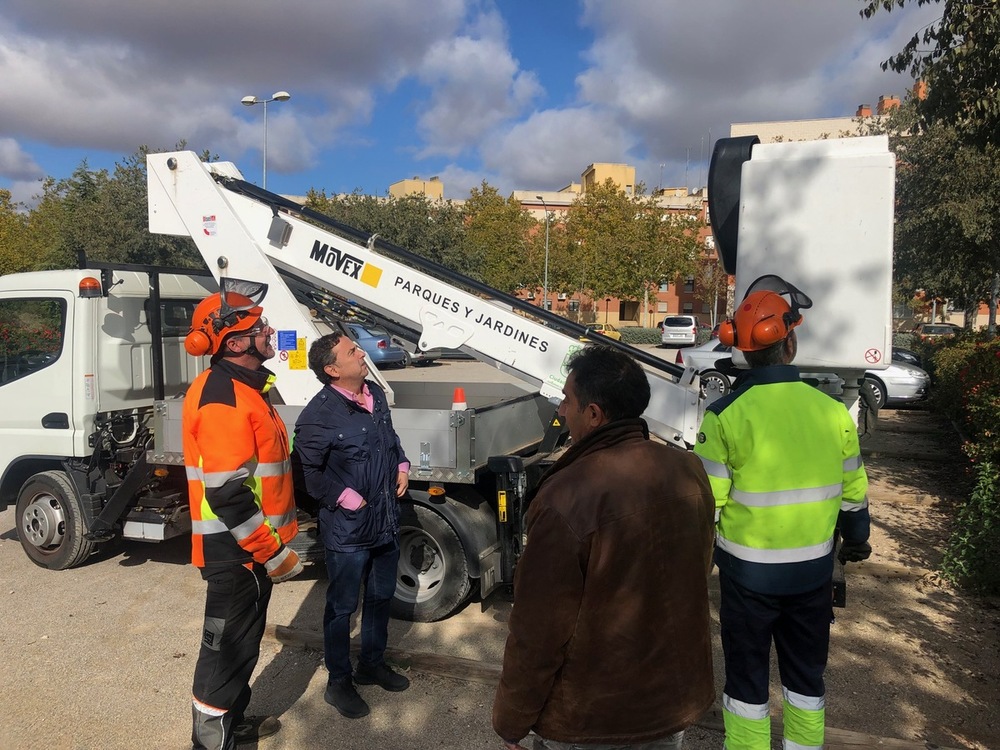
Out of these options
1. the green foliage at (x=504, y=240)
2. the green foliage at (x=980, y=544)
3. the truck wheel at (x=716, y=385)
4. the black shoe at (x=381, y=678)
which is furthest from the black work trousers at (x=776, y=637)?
the green foliage at (x=504, y=240)

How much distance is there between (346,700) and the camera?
11.3 feet

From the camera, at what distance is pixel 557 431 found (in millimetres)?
4871

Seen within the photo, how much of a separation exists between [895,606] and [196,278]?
603 cm

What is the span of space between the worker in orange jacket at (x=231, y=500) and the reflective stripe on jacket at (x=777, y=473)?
185cm

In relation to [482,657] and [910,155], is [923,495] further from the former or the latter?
[910,155]

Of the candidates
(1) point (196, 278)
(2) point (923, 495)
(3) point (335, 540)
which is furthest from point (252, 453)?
(2) point (923, 495)

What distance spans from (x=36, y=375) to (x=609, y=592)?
17.5ft

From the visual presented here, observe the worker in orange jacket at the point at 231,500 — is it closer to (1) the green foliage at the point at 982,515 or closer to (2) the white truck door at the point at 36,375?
(2) the white truck door at the point at 36,375

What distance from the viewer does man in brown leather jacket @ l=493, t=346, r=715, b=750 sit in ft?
5.32

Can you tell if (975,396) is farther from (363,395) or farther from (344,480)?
(344,480)

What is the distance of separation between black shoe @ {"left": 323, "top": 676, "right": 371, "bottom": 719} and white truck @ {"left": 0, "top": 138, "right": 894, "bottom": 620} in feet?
3.41

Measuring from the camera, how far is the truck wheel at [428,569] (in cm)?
442

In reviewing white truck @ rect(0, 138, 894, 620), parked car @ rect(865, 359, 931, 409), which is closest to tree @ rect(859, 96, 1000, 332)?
parked car @ rect(865, 359, 931, 409)

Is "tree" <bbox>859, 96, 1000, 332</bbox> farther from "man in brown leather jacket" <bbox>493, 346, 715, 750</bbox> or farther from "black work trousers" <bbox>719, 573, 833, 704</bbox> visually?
"man in brown leather jacket" <bbox>493, 346, 715, 750</bbox>
